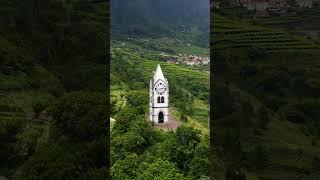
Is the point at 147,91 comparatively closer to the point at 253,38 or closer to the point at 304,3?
the point at 253,38

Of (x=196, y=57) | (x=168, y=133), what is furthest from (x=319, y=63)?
(x=196, y=57)

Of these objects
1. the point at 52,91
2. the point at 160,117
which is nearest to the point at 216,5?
the point at 160,117

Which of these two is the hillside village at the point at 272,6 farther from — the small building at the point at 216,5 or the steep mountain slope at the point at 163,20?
the steep mountain slope at the point at 163,20

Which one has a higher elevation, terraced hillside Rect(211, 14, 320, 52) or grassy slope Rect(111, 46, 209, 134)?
terraced hillside Rect(211, 14, 320, 52)

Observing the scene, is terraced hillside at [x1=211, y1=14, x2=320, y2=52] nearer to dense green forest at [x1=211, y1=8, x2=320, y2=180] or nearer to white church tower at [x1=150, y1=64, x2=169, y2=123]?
dense green forest at [x1=211, y1=8, x2=320, y2=180]

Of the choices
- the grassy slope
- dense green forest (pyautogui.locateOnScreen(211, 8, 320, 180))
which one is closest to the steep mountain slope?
the grassy slope

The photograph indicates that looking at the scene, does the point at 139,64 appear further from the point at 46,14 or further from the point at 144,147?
the point at 46,14

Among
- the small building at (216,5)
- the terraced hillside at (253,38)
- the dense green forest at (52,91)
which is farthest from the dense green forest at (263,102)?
the dense green forest at (52,91)
